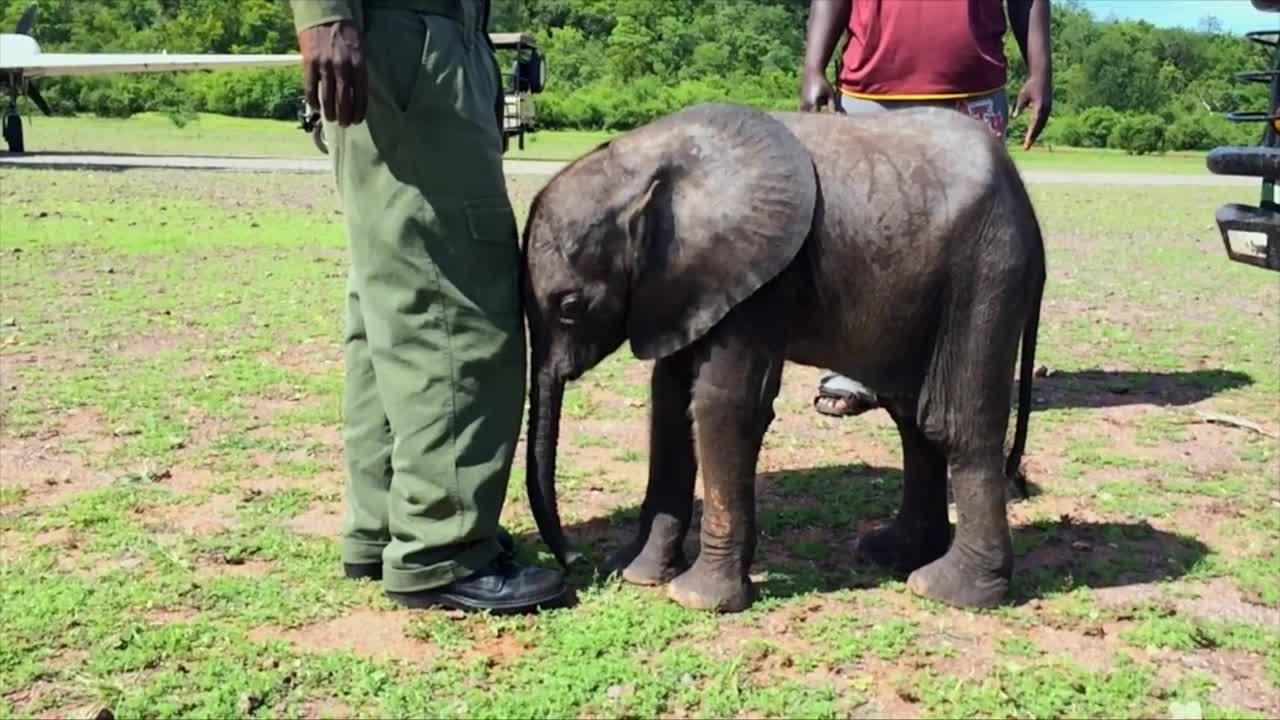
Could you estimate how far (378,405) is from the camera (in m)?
3.94

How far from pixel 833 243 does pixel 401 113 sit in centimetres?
117

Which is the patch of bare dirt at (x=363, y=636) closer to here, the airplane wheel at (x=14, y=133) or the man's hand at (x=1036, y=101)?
the man's hand at (x=1036, y=101)

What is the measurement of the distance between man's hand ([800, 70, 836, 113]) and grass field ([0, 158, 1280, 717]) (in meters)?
1.39

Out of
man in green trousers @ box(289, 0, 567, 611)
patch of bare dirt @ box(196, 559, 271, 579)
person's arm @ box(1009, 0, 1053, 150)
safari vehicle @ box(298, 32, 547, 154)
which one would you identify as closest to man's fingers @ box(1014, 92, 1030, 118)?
person's arm @ box(1009, 0, 1053, 150)

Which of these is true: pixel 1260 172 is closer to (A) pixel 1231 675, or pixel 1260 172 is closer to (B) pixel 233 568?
(A) pixel 1231 675

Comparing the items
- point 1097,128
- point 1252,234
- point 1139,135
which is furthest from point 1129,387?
point 1097,128

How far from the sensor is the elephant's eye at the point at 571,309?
143 inches

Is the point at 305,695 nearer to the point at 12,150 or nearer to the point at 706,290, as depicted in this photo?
the point at 706,290

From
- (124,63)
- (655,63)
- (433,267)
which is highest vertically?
(433,267)

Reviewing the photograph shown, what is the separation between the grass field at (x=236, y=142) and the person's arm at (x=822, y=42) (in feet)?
68.9

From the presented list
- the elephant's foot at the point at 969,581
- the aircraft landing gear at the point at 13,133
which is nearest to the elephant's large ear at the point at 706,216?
the elephant's foot at the point at 969,581

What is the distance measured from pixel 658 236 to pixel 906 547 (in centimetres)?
132

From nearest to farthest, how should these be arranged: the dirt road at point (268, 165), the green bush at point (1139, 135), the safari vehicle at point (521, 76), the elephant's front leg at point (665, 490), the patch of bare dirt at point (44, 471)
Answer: the elephant's front leg at point (665, 490) → the patch of bare dirt at point (44, 471) → the safari vehicle at point (521, 76) → the dirt road at point (268, 165) → the green bush at point (1139, 135)

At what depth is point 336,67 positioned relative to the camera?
3307mm
